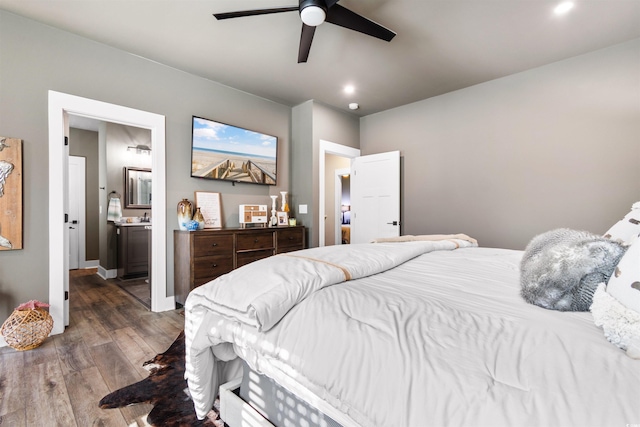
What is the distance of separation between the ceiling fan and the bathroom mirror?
3.99 meters

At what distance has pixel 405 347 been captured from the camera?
2.62 feet

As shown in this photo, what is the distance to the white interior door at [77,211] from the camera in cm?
541

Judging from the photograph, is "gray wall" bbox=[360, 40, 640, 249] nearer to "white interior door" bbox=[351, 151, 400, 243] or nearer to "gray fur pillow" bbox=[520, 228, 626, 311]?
"white interior door" bbox=[351, 151, 400, 243]

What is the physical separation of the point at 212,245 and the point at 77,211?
4.07 metres

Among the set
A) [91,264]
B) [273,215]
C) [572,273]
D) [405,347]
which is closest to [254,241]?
[273,215]

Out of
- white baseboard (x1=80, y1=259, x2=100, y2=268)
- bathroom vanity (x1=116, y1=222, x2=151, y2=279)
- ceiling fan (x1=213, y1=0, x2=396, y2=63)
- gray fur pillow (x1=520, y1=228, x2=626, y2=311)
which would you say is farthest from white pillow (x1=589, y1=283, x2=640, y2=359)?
white baseboard (x1=80, y1=259, x2=100, y2=268)

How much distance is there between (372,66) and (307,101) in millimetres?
1261

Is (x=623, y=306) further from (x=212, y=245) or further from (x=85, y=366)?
(x=212, y=245)

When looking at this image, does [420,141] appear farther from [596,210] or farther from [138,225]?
[138,225]

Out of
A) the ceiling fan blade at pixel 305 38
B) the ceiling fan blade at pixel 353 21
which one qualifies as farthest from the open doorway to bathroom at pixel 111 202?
the ceiling fan blade at pixel 353 21

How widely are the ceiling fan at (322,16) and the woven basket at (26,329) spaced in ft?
8.70

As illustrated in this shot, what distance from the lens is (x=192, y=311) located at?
1.30m

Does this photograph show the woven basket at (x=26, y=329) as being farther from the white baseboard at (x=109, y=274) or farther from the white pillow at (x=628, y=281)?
the white pillow at (x=628, y=281)

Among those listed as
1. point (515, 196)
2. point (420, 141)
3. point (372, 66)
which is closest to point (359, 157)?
point (420, 141)
